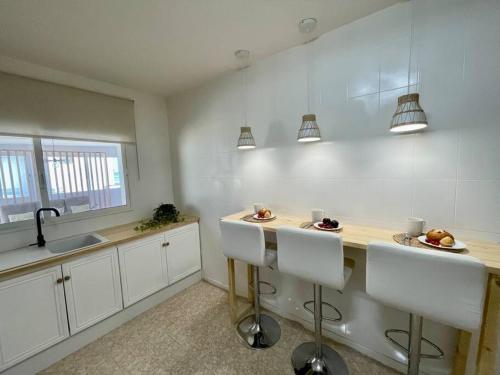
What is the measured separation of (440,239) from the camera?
1177mm

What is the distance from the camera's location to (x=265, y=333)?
1896 millimetres

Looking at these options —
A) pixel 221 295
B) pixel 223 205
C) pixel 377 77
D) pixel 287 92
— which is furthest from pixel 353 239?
pixel 221 295

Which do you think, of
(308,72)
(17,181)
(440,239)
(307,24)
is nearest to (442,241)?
A: (440,239)

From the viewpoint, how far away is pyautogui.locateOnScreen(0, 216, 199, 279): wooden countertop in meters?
1.50

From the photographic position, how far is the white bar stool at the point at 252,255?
157 cm

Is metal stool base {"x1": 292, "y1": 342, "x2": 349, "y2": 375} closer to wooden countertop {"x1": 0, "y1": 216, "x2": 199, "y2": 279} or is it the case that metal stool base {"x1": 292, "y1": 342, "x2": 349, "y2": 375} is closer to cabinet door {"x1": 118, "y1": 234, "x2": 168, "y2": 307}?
cabinet door {"x1": 118, "y1": 234, "x2": 168, "y2": 307}

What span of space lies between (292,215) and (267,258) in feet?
1.68

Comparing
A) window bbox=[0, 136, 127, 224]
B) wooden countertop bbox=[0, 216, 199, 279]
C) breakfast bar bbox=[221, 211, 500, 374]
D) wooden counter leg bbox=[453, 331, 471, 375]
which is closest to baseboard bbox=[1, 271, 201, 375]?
wooden countertop bbox=[0, 216, 199, 279]

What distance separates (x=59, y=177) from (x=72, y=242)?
658mm

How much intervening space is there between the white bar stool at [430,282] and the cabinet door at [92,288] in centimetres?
211

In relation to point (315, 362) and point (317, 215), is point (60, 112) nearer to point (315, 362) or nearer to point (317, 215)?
point (317, 215)

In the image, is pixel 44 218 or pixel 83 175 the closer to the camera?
pixel 44 218

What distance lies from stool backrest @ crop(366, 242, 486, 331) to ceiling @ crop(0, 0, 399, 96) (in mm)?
1547

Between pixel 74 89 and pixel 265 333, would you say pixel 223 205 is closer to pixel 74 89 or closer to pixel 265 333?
pixel 265 333
